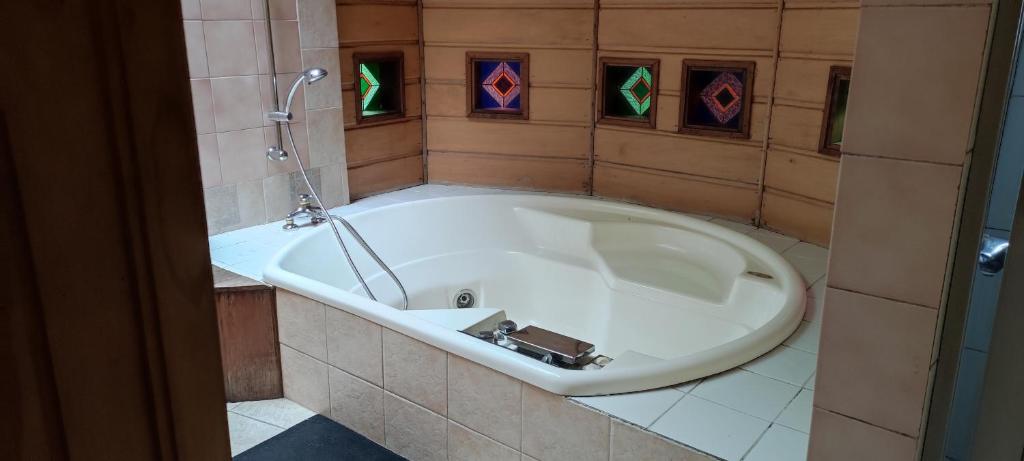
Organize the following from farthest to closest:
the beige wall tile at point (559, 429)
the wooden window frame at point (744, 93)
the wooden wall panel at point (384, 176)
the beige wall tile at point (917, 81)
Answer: the wooden wall panel at point (384, 176), the wooden window frame at point (744, 93), the beige wall tile at point (559, 429), the beige wall tile at point (917, 81)

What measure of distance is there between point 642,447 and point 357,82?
261cm

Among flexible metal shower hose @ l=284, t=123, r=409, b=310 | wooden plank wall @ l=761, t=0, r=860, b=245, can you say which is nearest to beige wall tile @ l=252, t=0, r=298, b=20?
flexible metal shower hose @ l=284, t=123, r=409, b=310

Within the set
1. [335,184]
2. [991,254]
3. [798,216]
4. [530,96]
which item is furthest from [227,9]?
[991,254]

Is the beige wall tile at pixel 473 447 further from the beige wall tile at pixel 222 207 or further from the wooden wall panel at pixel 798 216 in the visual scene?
the wooden wall panel at pixel 798 216

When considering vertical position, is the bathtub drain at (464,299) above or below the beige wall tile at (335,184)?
below

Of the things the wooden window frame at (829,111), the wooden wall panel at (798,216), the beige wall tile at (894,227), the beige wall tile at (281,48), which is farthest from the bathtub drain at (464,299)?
the beige wall tile at (894,227)

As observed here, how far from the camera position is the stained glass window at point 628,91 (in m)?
3.75

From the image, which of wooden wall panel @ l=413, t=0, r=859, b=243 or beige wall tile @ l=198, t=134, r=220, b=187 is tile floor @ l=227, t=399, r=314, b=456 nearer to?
beige wall tile @ l=198, t=134, r=220, b=187

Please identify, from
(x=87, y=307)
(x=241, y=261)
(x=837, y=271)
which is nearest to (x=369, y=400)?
(x=241, y=261)

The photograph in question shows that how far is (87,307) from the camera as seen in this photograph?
1.39 feet

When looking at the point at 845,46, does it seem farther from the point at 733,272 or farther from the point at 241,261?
the point at 241,261

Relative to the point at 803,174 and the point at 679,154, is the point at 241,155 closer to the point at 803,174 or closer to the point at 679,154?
the point at 679,154

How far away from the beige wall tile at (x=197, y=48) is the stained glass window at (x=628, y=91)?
1.87 m

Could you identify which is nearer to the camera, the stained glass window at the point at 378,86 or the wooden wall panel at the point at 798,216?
the wooden wall panel at the point at 798,216
